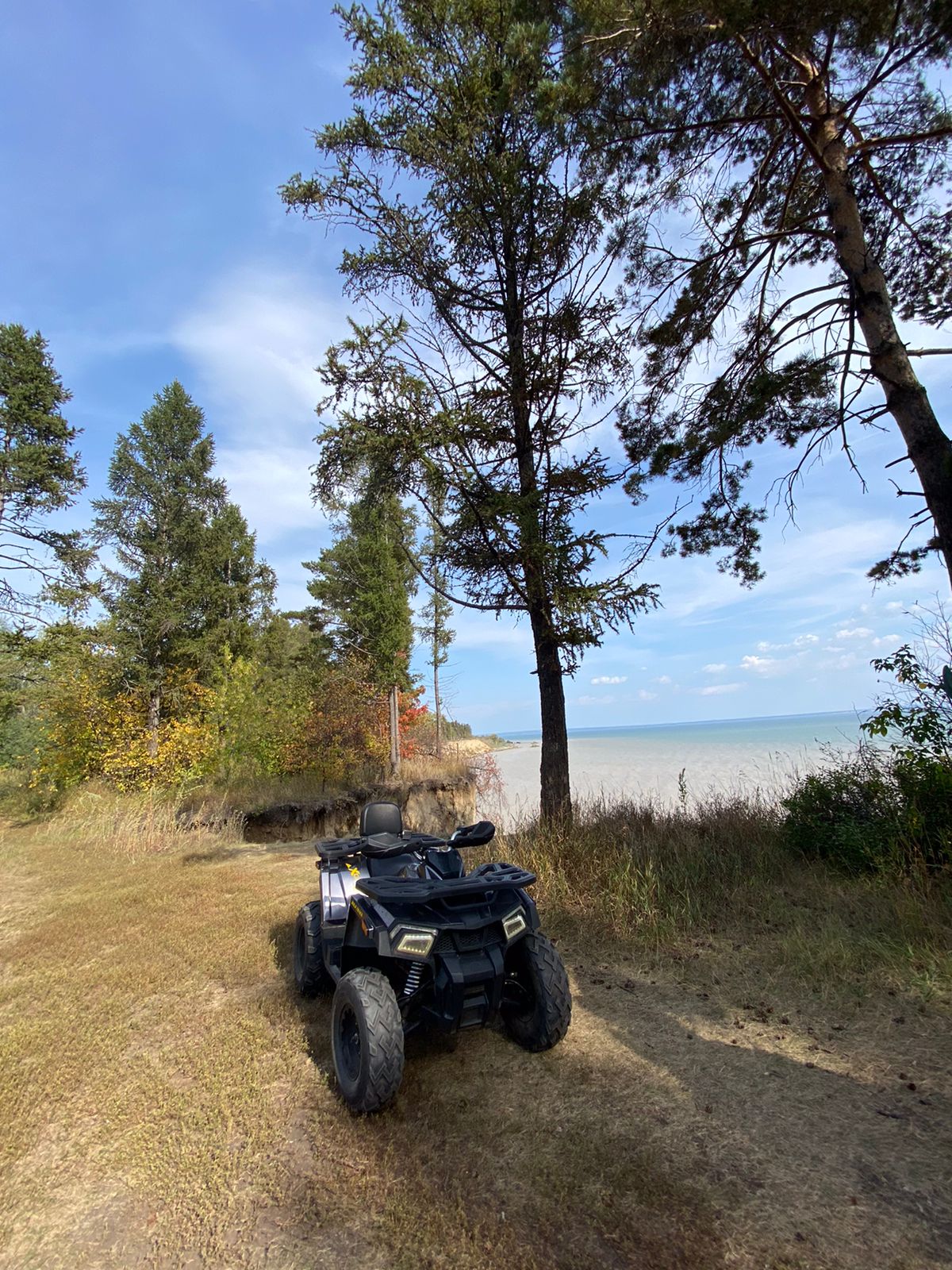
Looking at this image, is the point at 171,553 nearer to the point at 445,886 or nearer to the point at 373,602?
the point at 373,602

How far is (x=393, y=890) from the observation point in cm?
267

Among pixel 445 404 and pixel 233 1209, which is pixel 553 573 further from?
pixel 233 1209

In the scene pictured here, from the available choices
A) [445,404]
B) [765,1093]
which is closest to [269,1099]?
[765,1093]

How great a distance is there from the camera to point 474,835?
3293 millimetres

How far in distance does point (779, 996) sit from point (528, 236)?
8022 mm

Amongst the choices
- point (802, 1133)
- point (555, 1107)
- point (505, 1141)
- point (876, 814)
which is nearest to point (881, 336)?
point (876, 814)

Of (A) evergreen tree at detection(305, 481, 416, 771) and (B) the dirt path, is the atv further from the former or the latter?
(A) evergreen tree at detection(305, 481, 416, 771)

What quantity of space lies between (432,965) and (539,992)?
2.10 ft

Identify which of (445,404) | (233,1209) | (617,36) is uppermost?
(617,36)

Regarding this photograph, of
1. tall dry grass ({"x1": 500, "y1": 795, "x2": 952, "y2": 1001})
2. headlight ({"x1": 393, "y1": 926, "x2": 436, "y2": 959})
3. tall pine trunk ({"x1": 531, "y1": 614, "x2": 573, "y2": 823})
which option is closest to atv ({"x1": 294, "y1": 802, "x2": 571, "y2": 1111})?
headlight ({"x1": 393, "y1": 926, "x2": 436, "y2": 959})

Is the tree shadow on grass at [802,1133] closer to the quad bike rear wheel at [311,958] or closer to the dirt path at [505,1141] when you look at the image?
the dirt path at [505,1141]

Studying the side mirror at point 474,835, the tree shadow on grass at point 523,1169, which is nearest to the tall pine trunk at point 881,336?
the side mirror at point 474,835

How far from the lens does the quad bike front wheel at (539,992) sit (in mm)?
2852

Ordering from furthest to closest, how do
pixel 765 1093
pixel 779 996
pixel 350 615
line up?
pixel 350 615 < pixel 779 996 < pixel 765 1093
